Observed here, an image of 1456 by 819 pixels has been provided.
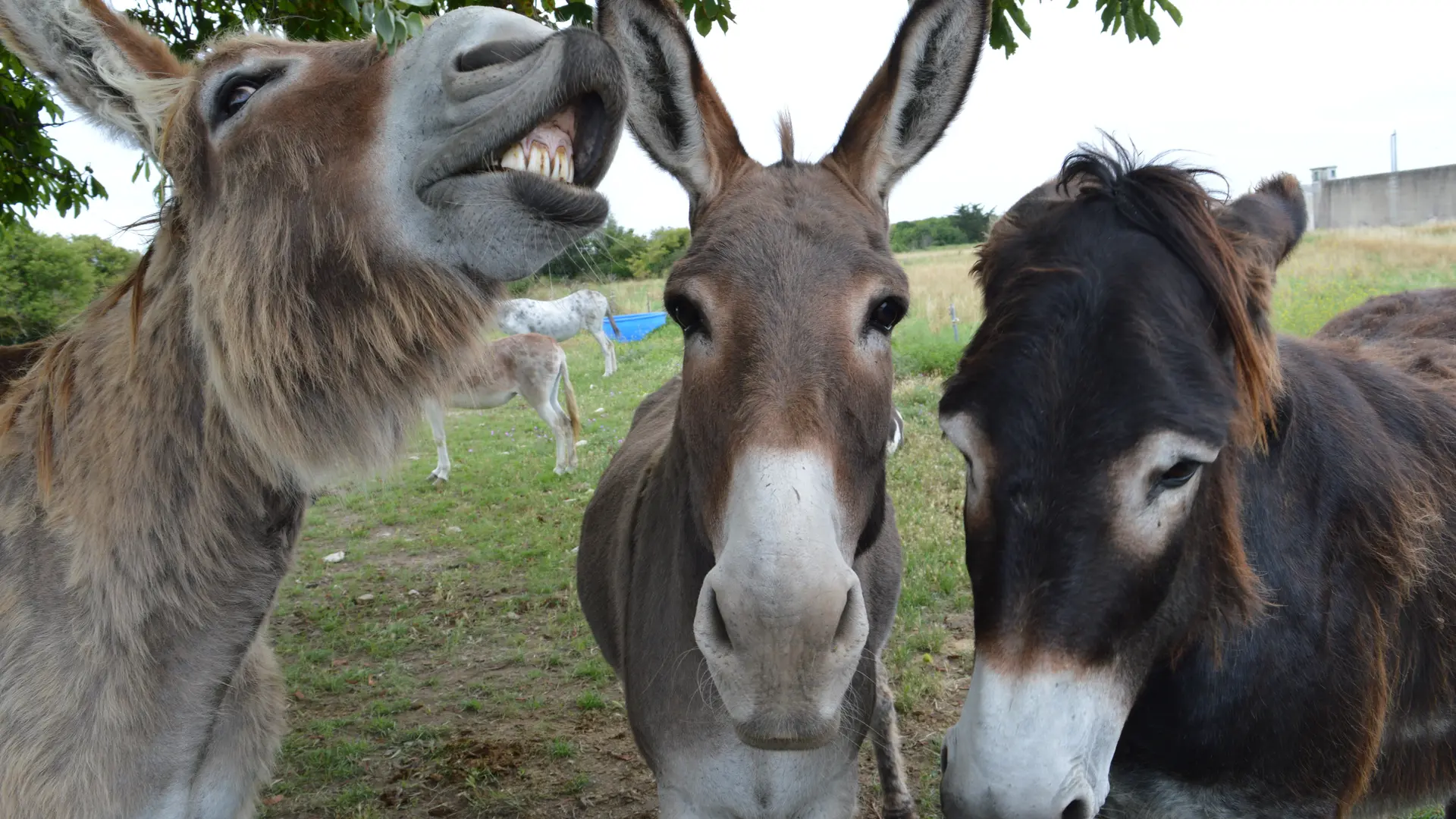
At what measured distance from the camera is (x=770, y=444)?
1.73 metres

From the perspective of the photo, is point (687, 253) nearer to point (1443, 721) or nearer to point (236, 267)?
point (236, 267)

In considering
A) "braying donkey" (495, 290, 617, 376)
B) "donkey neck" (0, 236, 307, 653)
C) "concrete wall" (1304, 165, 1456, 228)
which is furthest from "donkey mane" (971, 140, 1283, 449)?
"concrete wall" (1304, 165, 1456, 228)

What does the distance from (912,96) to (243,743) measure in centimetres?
267

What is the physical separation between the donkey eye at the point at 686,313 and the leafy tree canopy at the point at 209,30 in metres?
1.07

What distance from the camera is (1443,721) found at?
246cm

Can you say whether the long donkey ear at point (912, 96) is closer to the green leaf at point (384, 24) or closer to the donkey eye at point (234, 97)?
the green leaf at point (384, 24)

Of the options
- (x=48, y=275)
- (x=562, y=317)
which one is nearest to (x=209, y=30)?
(x=562, y=317)

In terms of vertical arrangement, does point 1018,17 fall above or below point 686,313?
above

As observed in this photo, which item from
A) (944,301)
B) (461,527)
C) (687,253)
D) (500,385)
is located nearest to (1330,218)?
(944,301)

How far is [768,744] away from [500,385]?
11.9m

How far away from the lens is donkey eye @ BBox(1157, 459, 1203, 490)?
6.09 ft

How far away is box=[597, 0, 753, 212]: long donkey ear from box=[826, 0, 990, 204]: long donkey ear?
1.19ft

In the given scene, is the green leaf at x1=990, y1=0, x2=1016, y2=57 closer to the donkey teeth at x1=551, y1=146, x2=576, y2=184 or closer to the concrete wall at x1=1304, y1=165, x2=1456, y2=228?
the donkey teeth at x1=551, y1=146, x2=576, y2=184

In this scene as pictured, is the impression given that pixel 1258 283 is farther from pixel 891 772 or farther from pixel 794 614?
pixel 891 772
